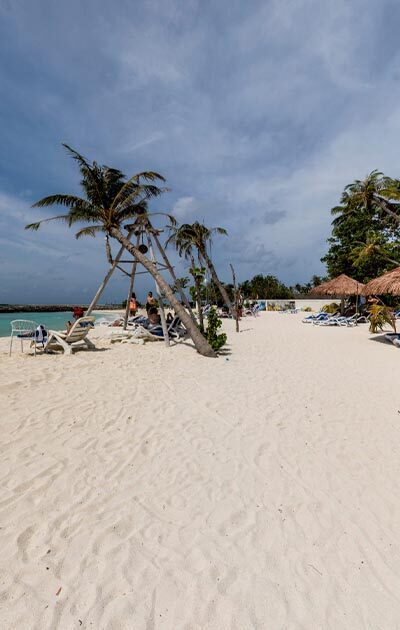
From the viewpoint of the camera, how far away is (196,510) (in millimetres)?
2646

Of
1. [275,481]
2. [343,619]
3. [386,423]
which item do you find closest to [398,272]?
[386,423]

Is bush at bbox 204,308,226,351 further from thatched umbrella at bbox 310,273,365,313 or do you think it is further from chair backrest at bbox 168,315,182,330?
thatched umbrella at bbox 310,273,365,313

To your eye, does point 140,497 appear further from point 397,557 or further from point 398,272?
point 398,272

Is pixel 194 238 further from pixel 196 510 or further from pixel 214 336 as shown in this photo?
pixel 196 510

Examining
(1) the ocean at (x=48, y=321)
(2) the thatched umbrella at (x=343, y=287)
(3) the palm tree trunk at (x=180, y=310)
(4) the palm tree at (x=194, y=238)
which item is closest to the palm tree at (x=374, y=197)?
(2) the thatched umbrella at (x=343, y=287)

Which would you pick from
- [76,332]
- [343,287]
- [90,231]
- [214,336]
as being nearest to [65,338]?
[76,332]

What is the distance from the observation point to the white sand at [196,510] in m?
1.86

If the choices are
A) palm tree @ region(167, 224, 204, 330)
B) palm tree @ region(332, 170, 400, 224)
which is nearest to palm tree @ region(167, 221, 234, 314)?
palm tree @ region(167, 224, 204, 330)

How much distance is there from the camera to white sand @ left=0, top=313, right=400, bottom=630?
1.86m

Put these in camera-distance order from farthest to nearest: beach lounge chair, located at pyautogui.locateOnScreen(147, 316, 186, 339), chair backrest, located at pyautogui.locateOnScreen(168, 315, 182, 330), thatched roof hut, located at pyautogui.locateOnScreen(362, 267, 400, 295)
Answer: thatched roof hut, located at pyautogui.locateOnScreen(362, 267, 400, 295), chair backrest, located at pyautogui.locateOnScreen(168, 315, 182, 330), beach lounge chair, located at pyautogui.locateOnScreen(147, 316, 186, 339)

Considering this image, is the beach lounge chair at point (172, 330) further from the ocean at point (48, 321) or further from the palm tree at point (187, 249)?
the ocean at point (48, 321)

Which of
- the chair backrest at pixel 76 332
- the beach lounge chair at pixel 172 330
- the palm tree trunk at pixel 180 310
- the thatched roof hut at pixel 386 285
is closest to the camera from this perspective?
the chair backrest at pixel 76 332

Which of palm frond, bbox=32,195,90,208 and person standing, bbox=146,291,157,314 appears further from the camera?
person standing, bbox=146,291,157,314

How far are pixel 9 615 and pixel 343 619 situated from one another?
2052mm
